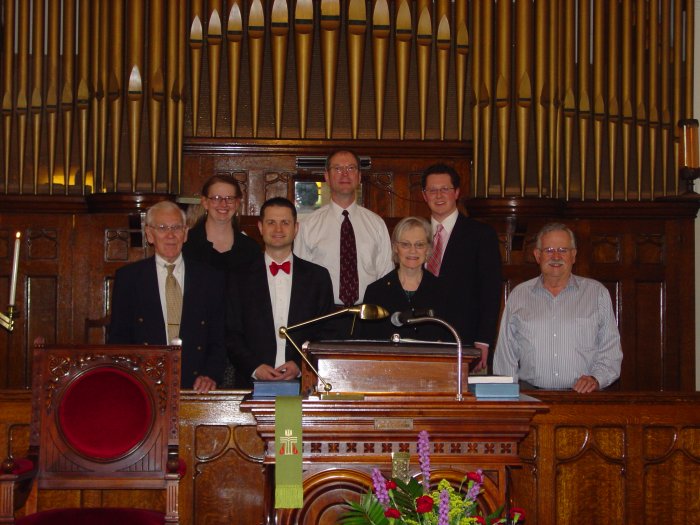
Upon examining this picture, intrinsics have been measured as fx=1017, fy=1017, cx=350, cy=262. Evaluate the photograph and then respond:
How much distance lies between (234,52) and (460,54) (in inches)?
55.3

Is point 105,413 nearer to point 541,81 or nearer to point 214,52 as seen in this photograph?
point 214,52

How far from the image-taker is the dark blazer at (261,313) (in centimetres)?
433

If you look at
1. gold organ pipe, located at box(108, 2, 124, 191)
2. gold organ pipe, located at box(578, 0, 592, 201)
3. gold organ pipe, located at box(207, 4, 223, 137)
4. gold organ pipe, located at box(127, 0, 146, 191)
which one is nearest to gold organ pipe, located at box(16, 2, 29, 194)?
gold organ pipe, located at box(108, 2, 124, 191)

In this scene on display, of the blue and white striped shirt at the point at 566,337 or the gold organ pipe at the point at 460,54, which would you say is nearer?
the blue and white striped shirt at the point at 566,337

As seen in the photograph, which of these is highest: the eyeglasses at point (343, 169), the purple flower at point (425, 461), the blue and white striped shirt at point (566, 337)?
the eyeglasses at point (343, 169)

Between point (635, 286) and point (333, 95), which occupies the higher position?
point (333, 95)

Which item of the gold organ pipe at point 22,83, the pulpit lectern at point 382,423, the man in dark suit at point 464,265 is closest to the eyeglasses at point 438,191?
the man in dark suit at point 464,265

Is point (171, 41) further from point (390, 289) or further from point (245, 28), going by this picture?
point (390, 289)

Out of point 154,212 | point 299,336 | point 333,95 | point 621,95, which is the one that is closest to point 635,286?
point 621,95

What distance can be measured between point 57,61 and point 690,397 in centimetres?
422

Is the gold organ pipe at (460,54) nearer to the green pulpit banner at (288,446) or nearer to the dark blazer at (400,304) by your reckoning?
the dark blazer at (400,304)

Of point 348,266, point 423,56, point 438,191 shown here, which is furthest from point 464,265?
point 423,56

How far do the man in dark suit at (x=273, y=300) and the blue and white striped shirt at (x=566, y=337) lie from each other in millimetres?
919

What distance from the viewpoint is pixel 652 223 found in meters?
6.45
